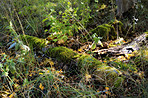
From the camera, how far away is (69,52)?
2516 mm

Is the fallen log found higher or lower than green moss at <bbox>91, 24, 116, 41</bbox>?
lower

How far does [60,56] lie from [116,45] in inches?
54.9

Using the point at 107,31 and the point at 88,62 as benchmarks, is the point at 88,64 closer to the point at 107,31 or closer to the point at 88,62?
the point at 88,62

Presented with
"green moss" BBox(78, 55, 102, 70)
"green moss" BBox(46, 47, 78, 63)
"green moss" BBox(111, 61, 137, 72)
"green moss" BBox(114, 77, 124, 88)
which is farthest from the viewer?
"green moss" BBox(46, 47, 78, 63)

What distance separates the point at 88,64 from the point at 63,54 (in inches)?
25.7

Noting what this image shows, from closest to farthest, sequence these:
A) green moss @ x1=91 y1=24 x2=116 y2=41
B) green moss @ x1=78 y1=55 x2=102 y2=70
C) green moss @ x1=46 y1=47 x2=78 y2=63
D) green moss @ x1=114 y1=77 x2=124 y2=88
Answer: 1. green moss @ x1=114 y1=77 x2=124 y2=88
2. green moss @ x1=78 y1=55 x2=102 y2=70
3. green moss @ x1=46 y1=47 x2=78 y2=63
4. green moss @ x1=91 y1=24 x2=116 y2=41

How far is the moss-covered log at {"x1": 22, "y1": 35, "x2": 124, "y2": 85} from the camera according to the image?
1812 mm

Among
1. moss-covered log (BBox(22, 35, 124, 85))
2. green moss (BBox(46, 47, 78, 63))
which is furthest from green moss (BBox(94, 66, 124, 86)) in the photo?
green moss (BBox(46, 47, 78, 63))

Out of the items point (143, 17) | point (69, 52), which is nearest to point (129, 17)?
point (143, 17)

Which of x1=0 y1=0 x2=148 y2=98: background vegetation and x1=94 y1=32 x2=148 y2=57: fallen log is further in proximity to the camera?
x1=94 y1=32 x2=148 y2=57: fallen log

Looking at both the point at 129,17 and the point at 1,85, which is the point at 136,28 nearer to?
the point at 129,17

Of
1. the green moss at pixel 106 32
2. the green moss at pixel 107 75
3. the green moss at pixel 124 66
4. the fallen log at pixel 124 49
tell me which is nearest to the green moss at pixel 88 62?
the green moss at pixel 107 75

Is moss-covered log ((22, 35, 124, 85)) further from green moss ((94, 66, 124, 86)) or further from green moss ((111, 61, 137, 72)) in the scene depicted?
green moss ((111, 61, 137, 72))

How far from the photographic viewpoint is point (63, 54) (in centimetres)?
251
